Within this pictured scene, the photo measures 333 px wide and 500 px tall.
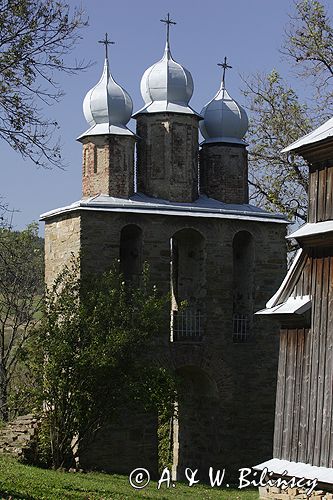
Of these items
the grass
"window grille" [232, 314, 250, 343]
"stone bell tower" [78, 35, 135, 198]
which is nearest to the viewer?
the grass

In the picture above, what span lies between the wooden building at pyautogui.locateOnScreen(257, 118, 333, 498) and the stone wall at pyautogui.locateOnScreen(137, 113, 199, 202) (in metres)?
9.61

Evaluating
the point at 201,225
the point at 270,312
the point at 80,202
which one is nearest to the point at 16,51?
the point at 270,312

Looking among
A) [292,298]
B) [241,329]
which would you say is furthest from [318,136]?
[241,329]

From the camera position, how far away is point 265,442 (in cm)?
2570

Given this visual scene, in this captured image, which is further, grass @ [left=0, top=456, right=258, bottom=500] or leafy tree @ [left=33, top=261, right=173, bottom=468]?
leafy tree @ [left=33, top=261, right=173, bottom=468]

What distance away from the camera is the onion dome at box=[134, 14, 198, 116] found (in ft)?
84.7

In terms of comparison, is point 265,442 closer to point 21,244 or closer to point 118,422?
point 118,422

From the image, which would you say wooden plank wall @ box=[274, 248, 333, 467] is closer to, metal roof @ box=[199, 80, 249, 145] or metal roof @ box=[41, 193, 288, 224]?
metal roof @ box=[41, 193, 288, 224]

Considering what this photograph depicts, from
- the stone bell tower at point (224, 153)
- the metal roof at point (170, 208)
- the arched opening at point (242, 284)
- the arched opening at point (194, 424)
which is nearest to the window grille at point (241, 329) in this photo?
the arched opening at point (242, 284)

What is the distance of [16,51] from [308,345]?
20.4 ft

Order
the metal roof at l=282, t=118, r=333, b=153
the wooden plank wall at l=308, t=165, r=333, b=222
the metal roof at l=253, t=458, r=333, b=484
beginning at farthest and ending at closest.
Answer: the wooden plank wall at l=308, t=165, r=333, b=222 → the metal roof at l=282, t=118, r=333, b=153 → the metal roof at l=253, t=458, r=333, b=484

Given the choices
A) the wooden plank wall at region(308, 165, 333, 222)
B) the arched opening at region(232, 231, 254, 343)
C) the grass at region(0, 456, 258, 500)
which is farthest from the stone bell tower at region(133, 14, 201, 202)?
the wooden plank wall at region(308, 165, 333, 222)

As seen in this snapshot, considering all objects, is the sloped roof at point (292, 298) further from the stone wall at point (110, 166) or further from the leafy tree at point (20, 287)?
the leafy tree at point (20, 287)

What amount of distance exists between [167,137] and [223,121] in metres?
1.80
